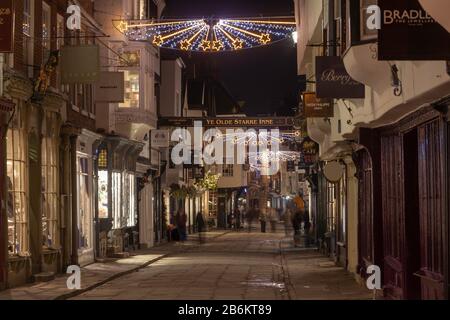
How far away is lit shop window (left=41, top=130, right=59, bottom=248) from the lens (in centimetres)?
2395

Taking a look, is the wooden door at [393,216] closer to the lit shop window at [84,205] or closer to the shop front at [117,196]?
the lit shop window at [84,205]

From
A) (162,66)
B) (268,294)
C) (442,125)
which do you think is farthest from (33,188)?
(162,66)

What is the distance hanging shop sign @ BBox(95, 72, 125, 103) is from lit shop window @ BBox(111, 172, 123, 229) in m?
5.83

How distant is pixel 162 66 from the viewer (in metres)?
51.9

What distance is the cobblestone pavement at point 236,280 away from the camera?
765 inches

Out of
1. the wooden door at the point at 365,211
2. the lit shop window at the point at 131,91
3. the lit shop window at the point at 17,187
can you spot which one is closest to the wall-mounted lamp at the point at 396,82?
the wooden door at the point at 365,211

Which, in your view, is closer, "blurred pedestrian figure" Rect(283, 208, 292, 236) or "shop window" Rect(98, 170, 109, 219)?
"shop window" Rect(98, 170, 109, 219)

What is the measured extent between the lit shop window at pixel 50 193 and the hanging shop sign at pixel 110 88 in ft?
13.8

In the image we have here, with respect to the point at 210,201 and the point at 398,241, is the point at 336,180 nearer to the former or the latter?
the point at 398,241

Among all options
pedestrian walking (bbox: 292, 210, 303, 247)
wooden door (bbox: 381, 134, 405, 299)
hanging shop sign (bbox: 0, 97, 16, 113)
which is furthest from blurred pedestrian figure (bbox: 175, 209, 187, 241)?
wooden door (bbox: 381, 134, 405, 299)

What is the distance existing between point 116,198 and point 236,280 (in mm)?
12551

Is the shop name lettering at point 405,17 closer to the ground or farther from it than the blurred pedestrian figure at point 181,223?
farther from it

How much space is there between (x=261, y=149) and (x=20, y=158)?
59.5 meters

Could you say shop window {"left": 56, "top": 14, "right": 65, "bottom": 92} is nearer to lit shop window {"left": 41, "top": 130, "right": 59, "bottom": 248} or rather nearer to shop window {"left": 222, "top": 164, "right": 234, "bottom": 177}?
lit shop window {"left": 41, "top": 130, "right": 59, "bottom": 248}
